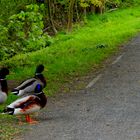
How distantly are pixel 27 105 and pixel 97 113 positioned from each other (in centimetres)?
153

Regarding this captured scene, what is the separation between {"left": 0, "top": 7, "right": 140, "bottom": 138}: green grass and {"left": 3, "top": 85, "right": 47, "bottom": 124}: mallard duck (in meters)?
0.37

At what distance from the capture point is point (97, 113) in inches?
408

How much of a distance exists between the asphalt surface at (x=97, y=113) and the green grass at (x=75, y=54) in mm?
760

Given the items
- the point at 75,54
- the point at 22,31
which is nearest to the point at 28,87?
the point at 22,31

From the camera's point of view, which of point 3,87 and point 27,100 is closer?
point 27,100

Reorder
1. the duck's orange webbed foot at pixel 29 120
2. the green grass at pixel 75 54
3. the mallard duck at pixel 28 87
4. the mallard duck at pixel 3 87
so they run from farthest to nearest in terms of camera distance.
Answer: the green grass at pixel 75 54 → the mallard duck at pixel 3 87 → the mallard duck at pixel 28 87 → the duck's orange webbed foot at pixel 29 120

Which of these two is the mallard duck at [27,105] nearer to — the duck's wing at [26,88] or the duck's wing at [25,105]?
the duck's wing at [25,105]

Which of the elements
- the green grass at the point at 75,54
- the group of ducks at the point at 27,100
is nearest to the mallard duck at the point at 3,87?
the group of ducks at the point at 27,100

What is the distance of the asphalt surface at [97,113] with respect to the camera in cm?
878

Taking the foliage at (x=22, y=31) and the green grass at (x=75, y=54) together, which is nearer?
the green grass at (x=75, y=54)

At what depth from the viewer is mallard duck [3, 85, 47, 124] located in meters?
9.34

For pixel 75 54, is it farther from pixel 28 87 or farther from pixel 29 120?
pixel 29 120

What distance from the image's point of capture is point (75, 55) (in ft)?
65.3

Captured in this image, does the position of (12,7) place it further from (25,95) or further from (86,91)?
(25,95)
